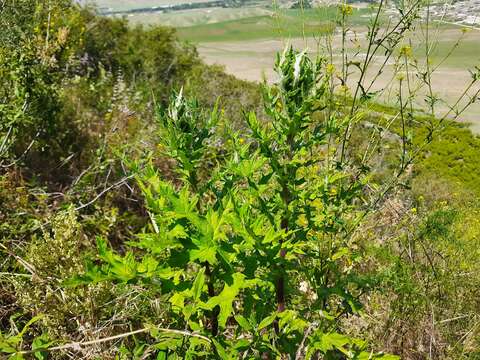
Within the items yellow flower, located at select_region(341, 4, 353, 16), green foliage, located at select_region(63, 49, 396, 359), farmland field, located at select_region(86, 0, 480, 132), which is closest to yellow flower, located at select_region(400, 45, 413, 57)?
farmland field, located at select_region(86, 0, 480, 132)

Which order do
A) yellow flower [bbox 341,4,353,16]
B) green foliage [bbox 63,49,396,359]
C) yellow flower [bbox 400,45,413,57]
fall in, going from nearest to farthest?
1. green foliage [bbox 63,49,396,359]
2. yellow flower [bbox 341,4,353,16]
3. yellow flower [bbox 400,45,413,57]

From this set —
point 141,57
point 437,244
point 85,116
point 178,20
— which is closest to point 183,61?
point 141,57

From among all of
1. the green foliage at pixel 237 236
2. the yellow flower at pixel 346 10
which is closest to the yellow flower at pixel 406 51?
the yellow flower at pixel 346 10

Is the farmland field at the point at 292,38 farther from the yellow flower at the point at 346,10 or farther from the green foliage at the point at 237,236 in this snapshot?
the green foliage at the point at 237,236

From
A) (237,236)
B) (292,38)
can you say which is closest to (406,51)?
(292,38)

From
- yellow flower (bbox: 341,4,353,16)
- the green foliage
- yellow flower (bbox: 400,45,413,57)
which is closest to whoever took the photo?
the green foliage

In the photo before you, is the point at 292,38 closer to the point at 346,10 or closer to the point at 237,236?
the point at 346,10

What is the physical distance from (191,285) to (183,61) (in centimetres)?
1760

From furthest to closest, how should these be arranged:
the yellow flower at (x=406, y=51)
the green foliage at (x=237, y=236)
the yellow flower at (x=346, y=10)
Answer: the yellow flower at (x=406, y=51)
the yellow flower at (x=346, y=10)
the green foliage at (x=237, y=236)

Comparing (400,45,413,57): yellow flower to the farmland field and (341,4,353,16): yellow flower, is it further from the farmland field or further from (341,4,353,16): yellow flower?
(341,4,353,16): yellow flower

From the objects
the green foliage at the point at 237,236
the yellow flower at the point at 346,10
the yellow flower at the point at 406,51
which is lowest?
the green foliage at the point at 237,236

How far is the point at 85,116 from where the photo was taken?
636cm

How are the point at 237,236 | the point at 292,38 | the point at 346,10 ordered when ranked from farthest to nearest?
1. the point at 346,10
2. the point at 292,38
3. the point at 237,236

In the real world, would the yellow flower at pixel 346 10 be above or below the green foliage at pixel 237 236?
above
